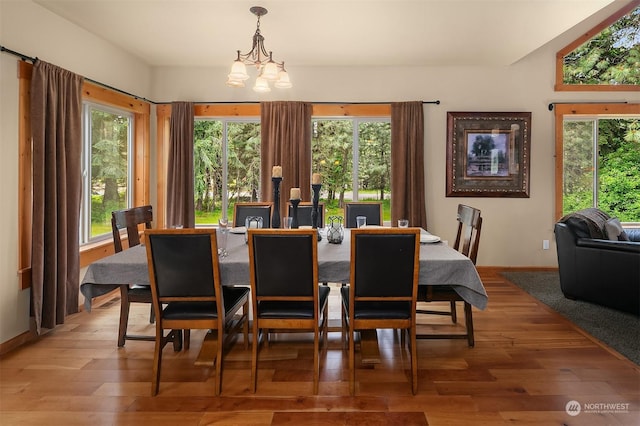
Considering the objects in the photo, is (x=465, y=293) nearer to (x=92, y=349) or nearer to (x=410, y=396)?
(x=410, y=396)

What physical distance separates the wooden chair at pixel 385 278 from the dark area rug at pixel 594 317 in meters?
1.69

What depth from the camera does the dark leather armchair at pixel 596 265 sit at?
3383mm

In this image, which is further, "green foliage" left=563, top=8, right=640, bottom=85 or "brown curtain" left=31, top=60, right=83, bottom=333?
"green foliage" left=563, top=8, right=640, bottom=85

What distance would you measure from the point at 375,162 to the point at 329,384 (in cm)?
328

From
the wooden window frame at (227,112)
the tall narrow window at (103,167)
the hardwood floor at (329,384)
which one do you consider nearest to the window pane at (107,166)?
the tall narrow window at (103,167)

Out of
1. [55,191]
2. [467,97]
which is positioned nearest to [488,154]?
[467,97]

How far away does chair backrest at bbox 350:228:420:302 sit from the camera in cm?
212

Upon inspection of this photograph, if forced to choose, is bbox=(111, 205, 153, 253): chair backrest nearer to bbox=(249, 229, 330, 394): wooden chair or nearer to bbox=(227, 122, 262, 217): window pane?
bbox=(249, 229, 330, 394): wooden chair

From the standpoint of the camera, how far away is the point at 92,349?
287 cm

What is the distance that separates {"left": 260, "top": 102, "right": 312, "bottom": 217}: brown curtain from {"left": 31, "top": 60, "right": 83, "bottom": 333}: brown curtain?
6.69 ft

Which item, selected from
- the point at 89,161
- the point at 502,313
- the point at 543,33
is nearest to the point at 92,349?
the point at 89,161

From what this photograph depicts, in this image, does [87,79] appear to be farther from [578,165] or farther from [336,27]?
[578,165]

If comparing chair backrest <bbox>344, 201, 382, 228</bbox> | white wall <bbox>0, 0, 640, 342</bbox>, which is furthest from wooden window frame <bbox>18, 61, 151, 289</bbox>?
chair backrest <bbox>344, 201, 382, 228</bbox>

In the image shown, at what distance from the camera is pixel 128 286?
2854 mm
